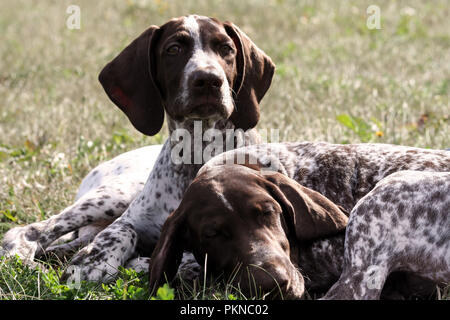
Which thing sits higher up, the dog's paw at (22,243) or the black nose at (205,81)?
the black nose at (205,81)

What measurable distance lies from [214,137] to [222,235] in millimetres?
1729

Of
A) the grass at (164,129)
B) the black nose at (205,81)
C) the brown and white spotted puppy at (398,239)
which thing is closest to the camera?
the brown and white spotted puppy at (398,239)

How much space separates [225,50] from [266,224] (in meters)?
1.86

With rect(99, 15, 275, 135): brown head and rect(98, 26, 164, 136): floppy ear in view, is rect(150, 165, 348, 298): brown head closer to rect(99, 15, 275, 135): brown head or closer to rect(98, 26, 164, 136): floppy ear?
rect(99, 15, 275, 135): brown head

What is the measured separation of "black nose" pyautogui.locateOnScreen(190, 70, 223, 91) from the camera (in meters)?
4.75

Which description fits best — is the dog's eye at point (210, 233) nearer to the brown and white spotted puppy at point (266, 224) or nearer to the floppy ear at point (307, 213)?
the brown and white spotted puppy at point (266, 224)

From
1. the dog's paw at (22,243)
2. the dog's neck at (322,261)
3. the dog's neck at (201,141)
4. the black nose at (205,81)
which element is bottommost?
the dog's paw at (22,243)

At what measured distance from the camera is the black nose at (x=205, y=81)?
4754mm

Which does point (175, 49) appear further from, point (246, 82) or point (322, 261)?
point (322, 261)

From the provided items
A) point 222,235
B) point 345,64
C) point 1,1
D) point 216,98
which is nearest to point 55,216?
point 216,98

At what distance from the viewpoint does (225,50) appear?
5156 mm

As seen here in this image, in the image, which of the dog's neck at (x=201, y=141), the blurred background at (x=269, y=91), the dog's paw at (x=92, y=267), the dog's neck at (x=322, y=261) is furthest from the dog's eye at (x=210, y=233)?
the blurred background at (x=269, y=91)

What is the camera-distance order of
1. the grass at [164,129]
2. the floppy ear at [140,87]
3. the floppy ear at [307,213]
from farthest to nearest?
the grass at [164,129]
the floppy ear at [140,87]
the floppy ear at [307,213]

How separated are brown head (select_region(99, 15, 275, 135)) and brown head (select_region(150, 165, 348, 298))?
39.7 inches
